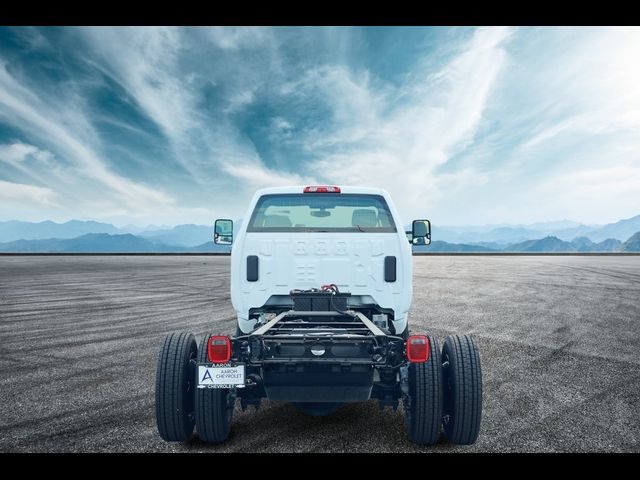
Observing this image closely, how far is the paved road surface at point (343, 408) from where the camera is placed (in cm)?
353

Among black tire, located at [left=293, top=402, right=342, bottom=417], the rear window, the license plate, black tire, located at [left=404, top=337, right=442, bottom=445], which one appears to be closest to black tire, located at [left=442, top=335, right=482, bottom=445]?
black tire, located at [left=404, top=337, right=442, bottom=445]

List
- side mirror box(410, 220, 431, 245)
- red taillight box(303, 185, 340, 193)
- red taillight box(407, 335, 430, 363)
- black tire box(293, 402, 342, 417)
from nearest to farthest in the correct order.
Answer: red taillight box(407, 335, 430, 363)
black tire box(293, 402, 342, 417)
red taillight box(303, 185, 340, 193)
side mirror box(410, 220, 431, 245)

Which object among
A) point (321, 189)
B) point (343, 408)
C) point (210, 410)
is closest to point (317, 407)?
point (343, 408)

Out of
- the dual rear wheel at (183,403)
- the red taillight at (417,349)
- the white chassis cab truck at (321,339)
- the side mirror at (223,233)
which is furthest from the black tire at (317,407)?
the side mirror at (223,233)

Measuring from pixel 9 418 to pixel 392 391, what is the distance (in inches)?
156

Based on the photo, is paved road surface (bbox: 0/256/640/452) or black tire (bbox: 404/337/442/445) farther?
paved road surface (bbox: 0/256/640/452)

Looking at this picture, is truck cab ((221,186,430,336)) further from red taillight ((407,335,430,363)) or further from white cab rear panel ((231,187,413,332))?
red taillight ((407,335,430,363))

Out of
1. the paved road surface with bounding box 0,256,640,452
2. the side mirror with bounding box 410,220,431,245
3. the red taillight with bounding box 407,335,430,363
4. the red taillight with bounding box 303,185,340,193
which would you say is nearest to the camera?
the red taillight with bounding box 407,335,430,363

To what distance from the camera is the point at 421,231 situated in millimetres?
4738

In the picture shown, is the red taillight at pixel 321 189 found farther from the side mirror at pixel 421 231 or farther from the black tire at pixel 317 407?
the black tire at pixel 317 407

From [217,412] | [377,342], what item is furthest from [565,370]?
[217,412]

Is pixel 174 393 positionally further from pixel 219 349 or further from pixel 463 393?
pixel 463 393

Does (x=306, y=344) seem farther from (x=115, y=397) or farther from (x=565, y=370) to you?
(x=565, y=370)

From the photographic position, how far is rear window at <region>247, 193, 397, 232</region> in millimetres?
4297
